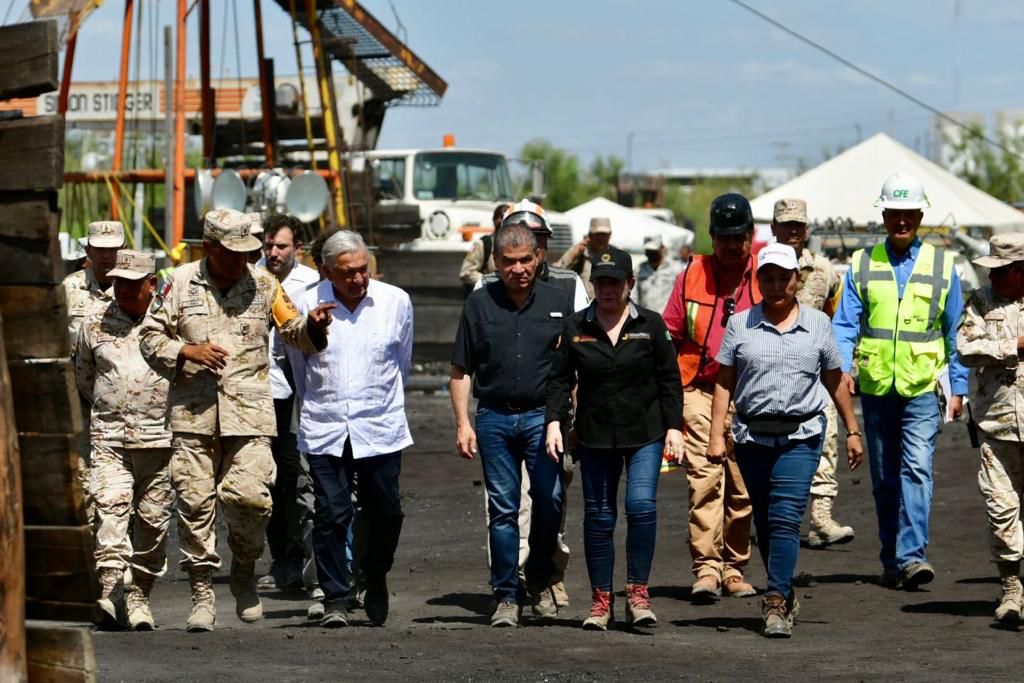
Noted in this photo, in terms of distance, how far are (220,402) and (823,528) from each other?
15.5 feet

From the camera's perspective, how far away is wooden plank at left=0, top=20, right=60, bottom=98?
5121 mm

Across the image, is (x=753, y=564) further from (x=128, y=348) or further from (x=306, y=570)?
(x=128, y=348)

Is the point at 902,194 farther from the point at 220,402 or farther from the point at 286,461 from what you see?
the point at 220,402

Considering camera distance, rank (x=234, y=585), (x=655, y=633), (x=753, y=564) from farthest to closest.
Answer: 1. (x=753, y=564)
2. (x=234, y=585)
3. (x=655, y=633)

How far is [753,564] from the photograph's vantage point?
12.1 metres

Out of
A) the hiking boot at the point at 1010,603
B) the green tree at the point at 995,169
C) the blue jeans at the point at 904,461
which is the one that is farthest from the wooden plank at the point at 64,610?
the green tree at the point at 995,169

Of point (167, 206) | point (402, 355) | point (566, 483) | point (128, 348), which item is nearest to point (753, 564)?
point (566, 483)

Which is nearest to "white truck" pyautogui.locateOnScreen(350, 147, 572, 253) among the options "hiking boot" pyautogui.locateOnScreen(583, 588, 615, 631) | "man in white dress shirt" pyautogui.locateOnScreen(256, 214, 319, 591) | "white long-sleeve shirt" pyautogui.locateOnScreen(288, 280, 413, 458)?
"man in white dress shirt" pyautogui.locateOnScreen(256, 214, 319, 591)

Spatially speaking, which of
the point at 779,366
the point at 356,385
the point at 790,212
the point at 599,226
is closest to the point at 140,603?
the point at 356,385

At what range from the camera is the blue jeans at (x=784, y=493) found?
9242 millimetres

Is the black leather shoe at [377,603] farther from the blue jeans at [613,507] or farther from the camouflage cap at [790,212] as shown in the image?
the camouflage cap at [790,212]

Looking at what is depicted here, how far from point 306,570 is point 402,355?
1769mm

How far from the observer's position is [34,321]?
522cm

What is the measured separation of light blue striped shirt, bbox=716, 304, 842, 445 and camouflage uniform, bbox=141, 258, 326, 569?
81.8 inches
